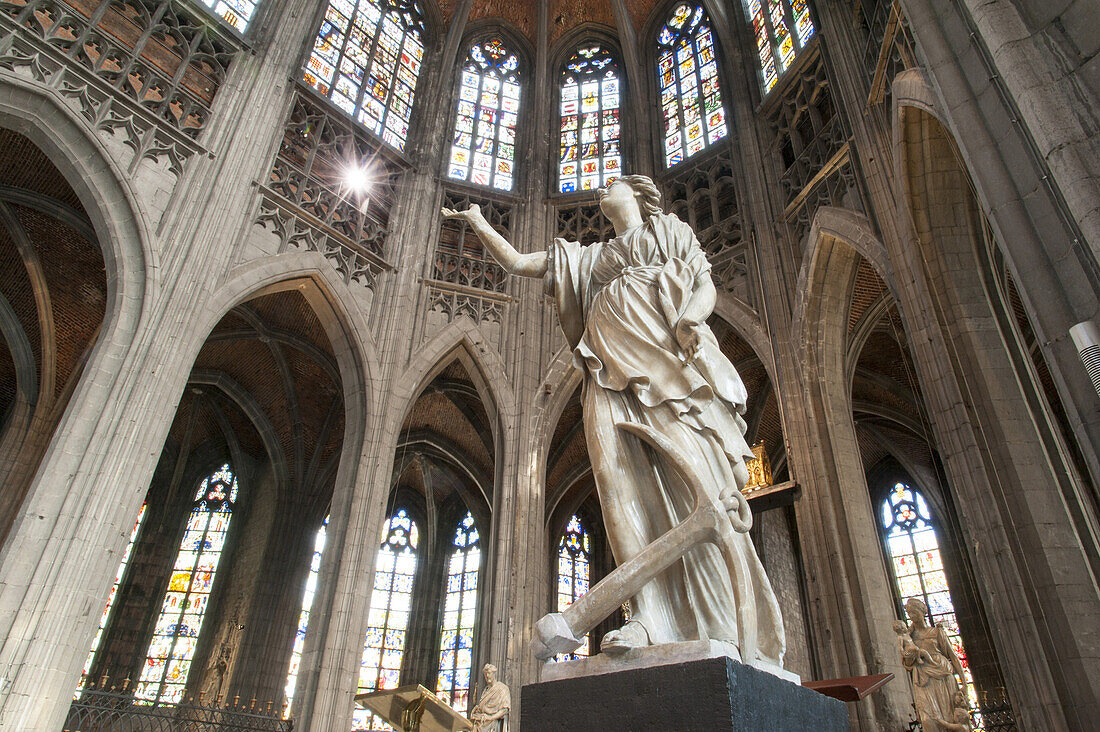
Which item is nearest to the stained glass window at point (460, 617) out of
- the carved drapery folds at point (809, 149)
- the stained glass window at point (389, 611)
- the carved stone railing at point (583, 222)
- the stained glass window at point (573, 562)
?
the stained glass window at point (389, 611)

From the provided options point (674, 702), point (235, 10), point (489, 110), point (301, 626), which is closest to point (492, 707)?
point (674, 702)

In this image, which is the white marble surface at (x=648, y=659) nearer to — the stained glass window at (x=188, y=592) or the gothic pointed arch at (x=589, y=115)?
the gothic pointed arch at (x=589, y=115)

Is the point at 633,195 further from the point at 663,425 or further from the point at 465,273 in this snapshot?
the point at 465,273

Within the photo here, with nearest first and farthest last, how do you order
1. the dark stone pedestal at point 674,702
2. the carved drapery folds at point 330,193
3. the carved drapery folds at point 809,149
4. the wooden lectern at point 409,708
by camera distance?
the dark stone pedestal at point 674,702
the wooden lectern at point 409,708
the carved drapery folds at point 809,149
the carved drapery folds at point 330,193

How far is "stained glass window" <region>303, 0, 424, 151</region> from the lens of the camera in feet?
38.4

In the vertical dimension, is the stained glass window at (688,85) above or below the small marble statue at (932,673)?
above

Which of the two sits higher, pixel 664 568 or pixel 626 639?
pixel 664 568

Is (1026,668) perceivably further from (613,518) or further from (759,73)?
(759,73)

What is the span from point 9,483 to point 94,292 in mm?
3113

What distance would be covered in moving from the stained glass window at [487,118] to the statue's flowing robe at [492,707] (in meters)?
8.77

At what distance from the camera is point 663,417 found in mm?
2188

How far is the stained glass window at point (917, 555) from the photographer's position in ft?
43.4

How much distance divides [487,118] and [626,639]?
13.3 metres

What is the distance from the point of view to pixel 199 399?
14.4 metres
